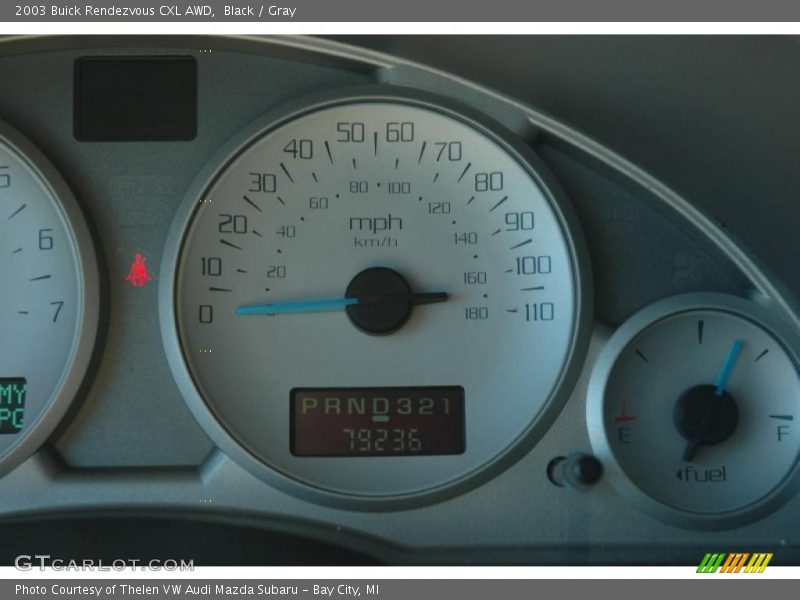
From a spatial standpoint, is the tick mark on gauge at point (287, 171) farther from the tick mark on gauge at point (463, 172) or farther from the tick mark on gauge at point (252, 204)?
the tick mark on gauge at point (463, 172)

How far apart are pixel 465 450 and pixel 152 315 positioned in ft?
1.87

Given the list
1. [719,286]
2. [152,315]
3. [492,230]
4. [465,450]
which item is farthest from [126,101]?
[719,286]

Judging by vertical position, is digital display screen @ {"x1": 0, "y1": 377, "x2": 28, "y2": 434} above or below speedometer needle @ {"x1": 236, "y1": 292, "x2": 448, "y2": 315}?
below

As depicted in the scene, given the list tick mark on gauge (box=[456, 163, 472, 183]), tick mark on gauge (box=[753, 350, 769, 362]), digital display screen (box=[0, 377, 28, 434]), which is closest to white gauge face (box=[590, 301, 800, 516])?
tick mark on gauge (box=[753, 350, 769, 362])

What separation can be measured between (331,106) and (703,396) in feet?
A: 2.55

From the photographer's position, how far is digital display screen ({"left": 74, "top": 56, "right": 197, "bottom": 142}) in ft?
6.66

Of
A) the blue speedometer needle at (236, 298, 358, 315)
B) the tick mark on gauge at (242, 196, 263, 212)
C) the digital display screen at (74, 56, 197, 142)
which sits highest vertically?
the digital display screen at (74, 56, 197, 142)

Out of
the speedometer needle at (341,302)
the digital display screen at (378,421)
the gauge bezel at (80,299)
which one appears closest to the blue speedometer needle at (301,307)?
the speedometer needle at (341,302)

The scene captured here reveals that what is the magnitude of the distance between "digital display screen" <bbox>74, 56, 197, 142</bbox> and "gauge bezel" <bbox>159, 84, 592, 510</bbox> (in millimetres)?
112

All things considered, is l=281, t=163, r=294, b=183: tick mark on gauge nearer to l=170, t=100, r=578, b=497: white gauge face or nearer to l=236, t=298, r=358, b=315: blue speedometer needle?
l=170, t=100, r=578, b=497: white gauge face

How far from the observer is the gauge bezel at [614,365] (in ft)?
6.31

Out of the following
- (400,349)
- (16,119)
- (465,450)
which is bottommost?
(465,450)

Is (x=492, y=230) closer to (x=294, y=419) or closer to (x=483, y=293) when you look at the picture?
(x=483, y=293)

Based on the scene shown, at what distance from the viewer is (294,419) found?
1.98 m
